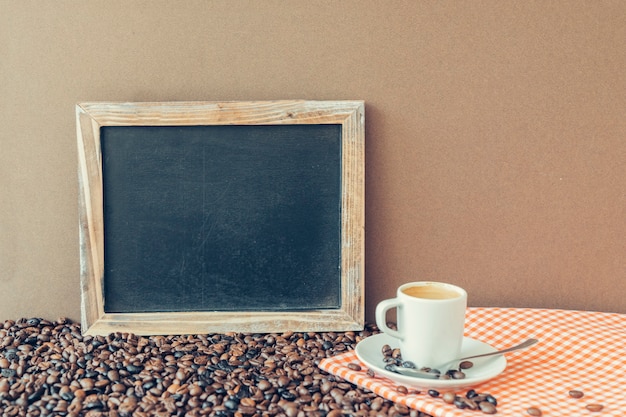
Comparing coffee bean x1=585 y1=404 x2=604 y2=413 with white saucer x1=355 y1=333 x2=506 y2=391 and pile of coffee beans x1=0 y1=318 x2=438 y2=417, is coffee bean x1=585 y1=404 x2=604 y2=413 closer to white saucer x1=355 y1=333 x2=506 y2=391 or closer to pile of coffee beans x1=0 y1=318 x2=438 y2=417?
white saucer x1=355 y1=333 x2=506 y2=391

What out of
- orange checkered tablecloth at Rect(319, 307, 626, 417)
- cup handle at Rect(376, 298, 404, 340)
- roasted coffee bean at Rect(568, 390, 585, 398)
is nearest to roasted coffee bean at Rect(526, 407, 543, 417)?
orange checkered tablecloth at Rect(319, 307, 626, 417)

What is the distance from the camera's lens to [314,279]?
1.34 m

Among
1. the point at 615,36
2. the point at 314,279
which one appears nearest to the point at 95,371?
the point at 314,279

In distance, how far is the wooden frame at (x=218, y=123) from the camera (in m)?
1.29

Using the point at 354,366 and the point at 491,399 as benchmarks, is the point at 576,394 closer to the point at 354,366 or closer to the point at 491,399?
the point at 491,399

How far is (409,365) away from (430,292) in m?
0.15

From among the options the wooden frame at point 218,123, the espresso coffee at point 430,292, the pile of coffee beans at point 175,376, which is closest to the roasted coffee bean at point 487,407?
the pile of coffee beans at point 175,376

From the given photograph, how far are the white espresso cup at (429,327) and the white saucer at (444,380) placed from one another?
0.05 m

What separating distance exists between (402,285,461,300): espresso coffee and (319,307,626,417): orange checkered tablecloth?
0.17m

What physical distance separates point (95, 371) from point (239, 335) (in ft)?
1.05

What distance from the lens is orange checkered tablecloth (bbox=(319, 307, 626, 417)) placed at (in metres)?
0.98

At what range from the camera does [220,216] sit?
52.3 inches

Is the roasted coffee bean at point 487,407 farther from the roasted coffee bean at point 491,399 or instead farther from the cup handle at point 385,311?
the cup handle at point 385,311

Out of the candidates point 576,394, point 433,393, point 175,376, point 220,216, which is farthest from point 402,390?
point 220,216
